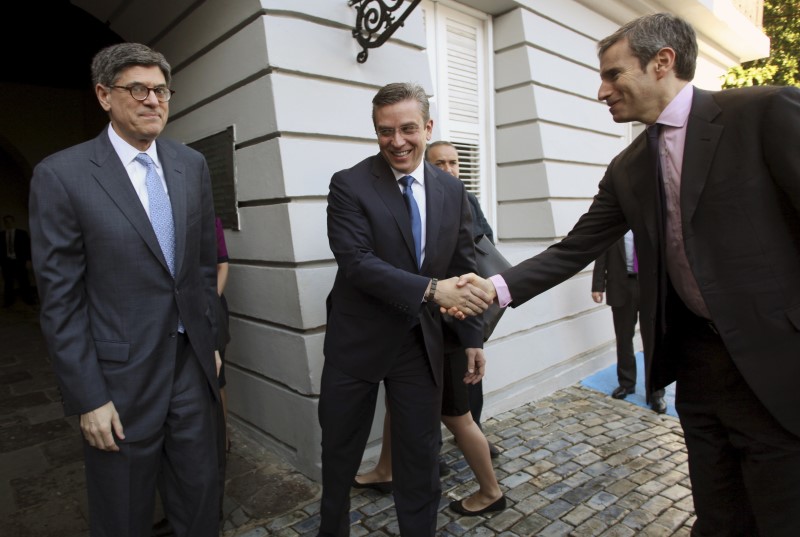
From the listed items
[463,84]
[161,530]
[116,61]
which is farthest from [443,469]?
[463,84]

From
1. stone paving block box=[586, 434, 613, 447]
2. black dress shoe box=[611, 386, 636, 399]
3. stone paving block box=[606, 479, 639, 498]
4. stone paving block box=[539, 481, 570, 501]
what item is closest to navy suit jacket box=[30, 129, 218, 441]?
stone paving block box=[539, 481, 570, 501]

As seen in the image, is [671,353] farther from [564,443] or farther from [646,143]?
[564,443]

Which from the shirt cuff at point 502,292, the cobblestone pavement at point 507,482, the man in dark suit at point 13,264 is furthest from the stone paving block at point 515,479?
the man in dark suit at point 13,264

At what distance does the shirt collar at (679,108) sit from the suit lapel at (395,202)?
1110mm

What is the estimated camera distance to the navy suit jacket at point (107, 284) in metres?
1.80

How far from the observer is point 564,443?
3.91 metres

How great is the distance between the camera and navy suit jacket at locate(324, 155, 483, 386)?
223cm

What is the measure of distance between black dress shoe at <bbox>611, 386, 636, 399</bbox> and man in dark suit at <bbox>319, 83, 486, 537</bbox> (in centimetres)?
309

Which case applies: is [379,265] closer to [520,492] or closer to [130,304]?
[130,304]

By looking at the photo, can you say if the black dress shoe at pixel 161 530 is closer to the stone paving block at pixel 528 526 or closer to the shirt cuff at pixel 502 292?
the stone paving block at pixel 528 526

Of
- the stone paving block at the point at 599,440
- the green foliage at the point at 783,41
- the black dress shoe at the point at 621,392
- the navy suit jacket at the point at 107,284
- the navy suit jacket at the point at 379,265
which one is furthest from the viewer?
the green foliage at the point at 783,41

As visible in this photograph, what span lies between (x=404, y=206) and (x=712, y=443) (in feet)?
5.19

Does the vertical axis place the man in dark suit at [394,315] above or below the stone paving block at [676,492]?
above

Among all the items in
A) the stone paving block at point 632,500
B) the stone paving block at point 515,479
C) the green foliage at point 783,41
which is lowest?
the stone paving block at point 632,500
